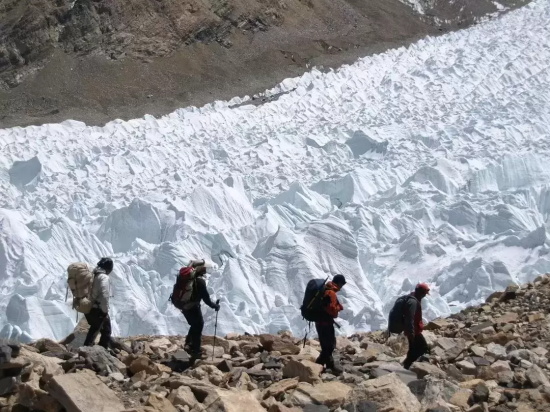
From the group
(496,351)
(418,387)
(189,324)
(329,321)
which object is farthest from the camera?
(496,351)

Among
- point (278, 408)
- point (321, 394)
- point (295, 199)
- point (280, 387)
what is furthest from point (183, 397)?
point (295, 199)

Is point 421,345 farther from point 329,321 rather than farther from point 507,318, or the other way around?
point 507,318

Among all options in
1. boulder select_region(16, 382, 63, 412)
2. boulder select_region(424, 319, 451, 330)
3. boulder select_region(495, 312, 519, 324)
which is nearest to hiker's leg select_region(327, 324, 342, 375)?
boulder select_region(16, 382, 63, 412)

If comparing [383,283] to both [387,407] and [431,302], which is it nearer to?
[431,302]

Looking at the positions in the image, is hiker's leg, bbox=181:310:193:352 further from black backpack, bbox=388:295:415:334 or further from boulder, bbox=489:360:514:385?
boulder, bbox=489:360:514:385

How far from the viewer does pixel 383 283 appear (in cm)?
1245

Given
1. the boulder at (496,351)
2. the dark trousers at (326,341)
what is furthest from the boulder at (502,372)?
the dark trousers at (326,341)

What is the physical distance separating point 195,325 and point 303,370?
38.7 inches

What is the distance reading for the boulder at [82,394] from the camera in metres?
4.53

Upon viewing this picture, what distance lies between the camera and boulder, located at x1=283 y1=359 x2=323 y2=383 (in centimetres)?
559

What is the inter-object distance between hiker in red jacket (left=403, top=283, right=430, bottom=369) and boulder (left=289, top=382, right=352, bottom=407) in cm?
77

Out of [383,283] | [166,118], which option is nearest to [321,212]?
[383,283]

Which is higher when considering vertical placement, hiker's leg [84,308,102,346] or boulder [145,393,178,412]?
hiker's leg [84,308,102,346]

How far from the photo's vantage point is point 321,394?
519 cm
